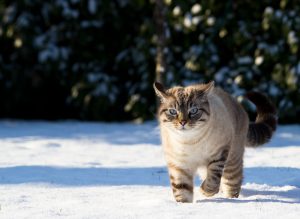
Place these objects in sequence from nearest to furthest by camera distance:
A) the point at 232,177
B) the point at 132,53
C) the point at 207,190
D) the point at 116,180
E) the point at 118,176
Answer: the point at 207,190, the point at 232,177, the point at 116,180, the point at 118,176, the point at 132,53

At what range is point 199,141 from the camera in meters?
5.75

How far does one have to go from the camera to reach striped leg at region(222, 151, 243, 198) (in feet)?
20.3

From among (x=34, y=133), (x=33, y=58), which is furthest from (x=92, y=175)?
(x=33, y=58)

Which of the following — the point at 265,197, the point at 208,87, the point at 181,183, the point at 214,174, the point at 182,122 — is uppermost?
the point at 208,87

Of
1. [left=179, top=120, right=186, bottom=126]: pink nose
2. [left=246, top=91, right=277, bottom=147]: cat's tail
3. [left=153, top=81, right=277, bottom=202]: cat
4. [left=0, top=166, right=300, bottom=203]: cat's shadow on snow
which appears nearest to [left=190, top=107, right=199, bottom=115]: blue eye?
[left=153, top=81, right=277, bottom=202]: cat

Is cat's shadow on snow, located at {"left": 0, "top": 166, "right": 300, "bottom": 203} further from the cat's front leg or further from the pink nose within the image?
the pink nose

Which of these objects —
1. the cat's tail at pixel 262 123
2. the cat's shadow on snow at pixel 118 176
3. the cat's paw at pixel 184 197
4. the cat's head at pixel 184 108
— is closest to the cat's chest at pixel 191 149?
the cat's head at pixel 184 108

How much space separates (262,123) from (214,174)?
1464 millimetres

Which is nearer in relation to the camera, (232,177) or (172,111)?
(172,111)

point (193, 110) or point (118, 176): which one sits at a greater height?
point (193, 110)

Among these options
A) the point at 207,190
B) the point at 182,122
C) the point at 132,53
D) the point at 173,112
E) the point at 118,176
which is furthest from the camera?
the point at 132,53

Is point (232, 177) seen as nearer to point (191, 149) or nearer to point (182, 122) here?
point (191, 149)

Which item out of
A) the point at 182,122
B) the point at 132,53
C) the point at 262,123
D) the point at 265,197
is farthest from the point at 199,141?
the point at 132,53

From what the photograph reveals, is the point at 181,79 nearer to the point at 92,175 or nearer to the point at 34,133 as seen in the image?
the point at 34,133
